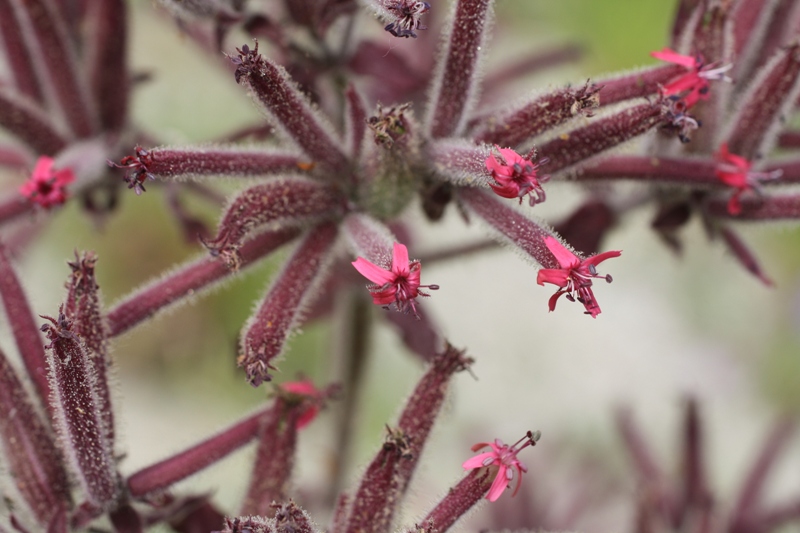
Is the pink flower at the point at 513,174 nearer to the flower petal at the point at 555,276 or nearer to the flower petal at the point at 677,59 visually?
Answer: the flower petal at the point at 555,276

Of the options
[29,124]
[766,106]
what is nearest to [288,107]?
[29,124]

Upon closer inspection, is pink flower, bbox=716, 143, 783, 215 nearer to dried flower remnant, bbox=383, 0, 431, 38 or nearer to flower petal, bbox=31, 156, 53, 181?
dried flower remnant, bbox=383, 0, 431, 38

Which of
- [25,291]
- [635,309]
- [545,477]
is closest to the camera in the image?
[25,291]

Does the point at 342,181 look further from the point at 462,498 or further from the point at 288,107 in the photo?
the point at 462,498

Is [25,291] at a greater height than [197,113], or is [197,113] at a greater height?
[197,113]

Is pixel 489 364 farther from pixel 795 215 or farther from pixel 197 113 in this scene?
pixel 795 215

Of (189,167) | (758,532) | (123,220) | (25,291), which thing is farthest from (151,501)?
(123,220)

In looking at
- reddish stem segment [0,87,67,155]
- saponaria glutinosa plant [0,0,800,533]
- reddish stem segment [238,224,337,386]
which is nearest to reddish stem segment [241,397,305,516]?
saponaria glutinosa plant [0,0,800,533]
